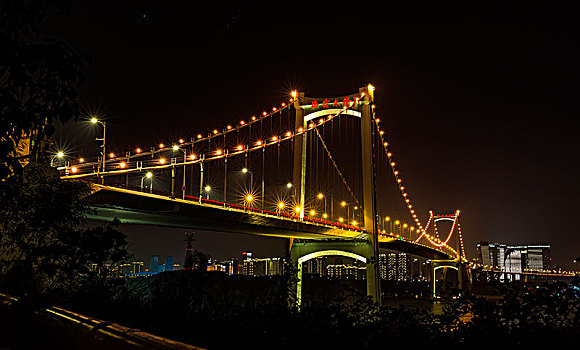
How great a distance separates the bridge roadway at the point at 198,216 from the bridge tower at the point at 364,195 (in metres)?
0.58

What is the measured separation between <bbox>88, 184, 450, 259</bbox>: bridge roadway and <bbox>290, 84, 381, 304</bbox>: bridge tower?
58 centimetres

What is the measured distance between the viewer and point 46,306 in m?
4.93

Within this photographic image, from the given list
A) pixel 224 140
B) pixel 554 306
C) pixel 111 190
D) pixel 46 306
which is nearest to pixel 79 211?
pixel 46 306

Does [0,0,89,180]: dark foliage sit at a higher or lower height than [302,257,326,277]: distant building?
higher

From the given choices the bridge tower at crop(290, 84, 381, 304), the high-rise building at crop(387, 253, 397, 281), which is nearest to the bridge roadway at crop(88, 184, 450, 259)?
the bridge tower at crop(290, 84, 381, 304)

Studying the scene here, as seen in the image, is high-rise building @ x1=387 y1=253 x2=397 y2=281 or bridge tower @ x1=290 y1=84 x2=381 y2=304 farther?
high-rise building @ x1=387 y1=253 x2=397 y2=281

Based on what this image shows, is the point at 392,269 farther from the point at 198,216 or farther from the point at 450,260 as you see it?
the point at 198,216

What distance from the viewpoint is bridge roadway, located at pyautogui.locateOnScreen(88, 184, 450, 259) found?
17720 mm

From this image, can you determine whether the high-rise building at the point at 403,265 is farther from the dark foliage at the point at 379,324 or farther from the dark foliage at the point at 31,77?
the dark foliage at the point at 31,77

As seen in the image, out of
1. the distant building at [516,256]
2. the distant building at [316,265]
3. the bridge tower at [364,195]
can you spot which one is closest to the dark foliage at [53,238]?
the bridge tower at [364,195]

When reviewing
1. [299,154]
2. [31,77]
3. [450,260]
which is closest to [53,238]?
[31,77]

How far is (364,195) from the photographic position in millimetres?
30188

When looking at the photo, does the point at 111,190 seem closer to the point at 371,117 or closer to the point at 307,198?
the point at 307,198

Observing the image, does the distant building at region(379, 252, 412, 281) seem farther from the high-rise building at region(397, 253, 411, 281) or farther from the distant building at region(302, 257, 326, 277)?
the distant building at region(302, 257, 326, 277)
